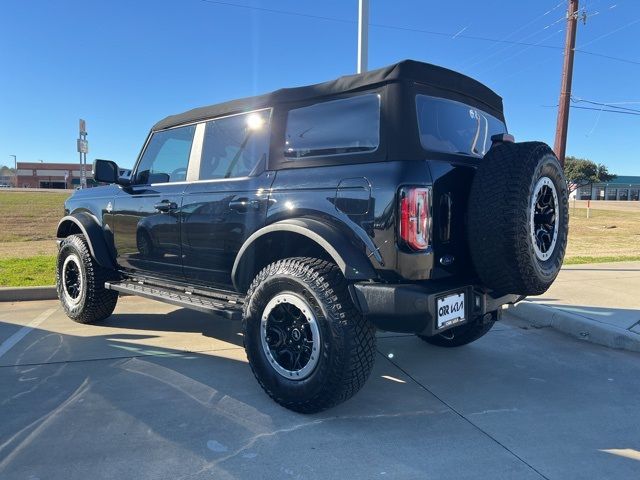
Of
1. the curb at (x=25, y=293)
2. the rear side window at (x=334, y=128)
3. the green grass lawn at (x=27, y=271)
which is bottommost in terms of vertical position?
the curb at (x=25, y=293)

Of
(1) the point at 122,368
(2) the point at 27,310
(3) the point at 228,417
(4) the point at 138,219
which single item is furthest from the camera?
(2) the point at 27,310

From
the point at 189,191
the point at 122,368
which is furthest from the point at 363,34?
the point at 122,368

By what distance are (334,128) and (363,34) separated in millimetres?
4608

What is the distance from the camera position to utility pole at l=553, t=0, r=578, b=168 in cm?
1099

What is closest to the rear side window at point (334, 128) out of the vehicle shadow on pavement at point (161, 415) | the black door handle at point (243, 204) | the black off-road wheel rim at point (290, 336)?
the black door handle at point (243, 204)

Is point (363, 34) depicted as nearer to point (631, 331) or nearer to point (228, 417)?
point (631, 331)

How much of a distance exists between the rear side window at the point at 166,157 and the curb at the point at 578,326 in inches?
140

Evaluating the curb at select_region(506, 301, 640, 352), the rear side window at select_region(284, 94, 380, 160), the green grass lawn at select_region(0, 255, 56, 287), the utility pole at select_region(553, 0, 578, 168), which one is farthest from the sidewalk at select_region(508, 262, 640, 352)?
the green grass lawn at select_region(0, 255, 56, 287)

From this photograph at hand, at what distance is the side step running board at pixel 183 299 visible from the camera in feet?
11.4

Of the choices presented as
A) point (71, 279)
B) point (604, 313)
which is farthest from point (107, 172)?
point (604, 313)

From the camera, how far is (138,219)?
435 cm

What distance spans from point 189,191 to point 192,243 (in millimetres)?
414

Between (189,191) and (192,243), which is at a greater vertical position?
(189,191)

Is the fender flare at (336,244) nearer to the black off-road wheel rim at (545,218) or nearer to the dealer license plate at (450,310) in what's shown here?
the dealer license plate at (450,310)
